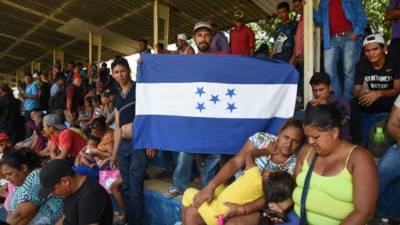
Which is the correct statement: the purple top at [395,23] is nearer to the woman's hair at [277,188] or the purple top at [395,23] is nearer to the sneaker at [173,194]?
the woman's hair at [277,188]

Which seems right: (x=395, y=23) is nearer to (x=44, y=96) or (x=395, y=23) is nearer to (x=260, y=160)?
(x=260, y=160)

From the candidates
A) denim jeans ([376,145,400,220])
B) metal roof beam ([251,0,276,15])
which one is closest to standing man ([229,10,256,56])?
metal roof beam ([251,0,276,15])

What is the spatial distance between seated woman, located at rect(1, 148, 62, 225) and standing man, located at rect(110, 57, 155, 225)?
32.9 inches

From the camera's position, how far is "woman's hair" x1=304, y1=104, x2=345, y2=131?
7.30 feet

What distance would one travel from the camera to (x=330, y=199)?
2230 mm

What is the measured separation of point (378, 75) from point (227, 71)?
1661 millimetres

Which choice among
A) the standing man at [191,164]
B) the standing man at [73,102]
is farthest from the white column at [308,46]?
the standing man at [73,102]

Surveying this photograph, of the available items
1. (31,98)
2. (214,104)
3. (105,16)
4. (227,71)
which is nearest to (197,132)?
(214,104)

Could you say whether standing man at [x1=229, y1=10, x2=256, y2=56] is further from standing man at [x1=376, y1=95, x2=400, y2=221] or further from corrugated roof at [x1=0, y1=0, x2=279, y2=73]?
standing man at [x1=376, y1=95, x2=400, y2=221]

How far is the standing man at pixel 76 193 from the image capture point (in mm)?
2738

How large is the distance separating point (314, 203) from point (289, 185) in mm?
318

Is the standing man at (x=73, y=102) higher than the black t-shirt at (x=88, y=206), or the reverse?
the standing man at (x=73, y=102)

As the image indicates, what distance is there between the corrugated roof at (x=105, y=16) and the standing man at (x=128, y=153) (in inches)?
158

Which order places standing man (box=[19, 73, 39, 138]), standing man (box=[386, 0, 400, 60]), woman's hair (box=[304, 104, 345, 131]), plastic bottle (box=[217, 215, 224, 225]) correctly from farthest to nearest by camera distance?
standing man (box=[19, 73, 39, 138]) < standing man (box=[386, 0, 400, 60]) < plastic bottle (box=[217, 215, 224, 225]) < woman's hair (box=[304, 104, 345, 131])
